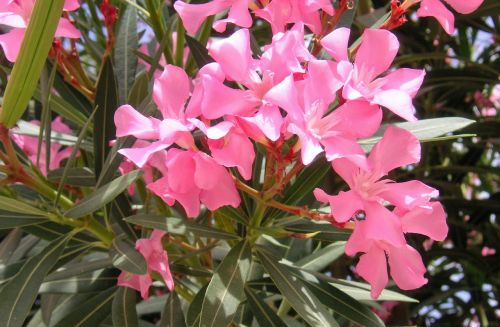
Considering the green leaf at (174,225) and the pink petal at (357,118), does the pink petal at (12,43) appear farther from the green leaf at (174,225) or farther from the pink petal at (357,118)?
the pink petal at (357,118)

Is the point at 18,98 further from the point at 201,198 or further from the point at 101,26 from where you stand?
the point at 101,26

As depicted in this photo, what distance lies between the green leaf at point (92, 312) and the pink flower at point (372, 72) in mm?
585

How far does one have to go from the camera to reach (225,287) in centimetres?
88

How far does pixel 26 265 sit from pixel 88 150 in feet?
1.02

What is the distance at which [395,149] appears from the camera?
0.77 m

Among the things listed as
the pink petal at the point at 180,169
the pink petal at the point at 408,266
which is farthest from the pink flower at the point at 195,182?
the pink petal at the point at 408,266

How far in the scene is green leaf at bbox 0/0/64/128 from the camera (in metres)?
0.72

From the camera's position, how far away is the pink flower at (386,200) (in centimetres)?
75

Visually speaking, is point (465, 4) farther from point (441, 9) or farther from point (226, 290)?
point (226, 290)

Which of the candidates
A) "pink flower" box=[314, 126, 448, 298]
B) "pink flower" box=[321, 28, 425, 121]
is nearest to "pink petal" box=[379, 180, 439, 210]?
"pink flower" box=[314, 126, 448, 298]

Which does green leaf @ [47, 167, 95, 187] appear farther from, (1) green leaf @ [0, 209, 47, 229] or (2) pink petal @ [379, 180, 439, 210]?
(2) pink petal @ [379, 180, 439, 210]

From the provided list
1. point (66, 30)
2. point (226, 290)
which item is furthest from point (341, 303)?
point (66, 30)

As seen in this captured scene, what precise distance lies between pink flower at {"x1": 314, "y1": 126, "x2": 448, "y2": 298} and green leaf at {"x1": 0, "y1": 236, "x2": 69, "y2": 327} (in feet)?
1.38

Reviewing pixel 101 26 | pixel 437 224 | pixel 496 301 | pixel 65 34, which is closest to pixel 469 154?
pixel 496 301
